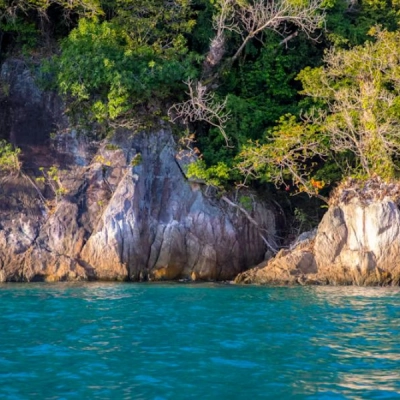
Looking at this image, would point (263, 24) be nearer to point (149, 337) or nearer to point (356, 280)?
point (356, 280)

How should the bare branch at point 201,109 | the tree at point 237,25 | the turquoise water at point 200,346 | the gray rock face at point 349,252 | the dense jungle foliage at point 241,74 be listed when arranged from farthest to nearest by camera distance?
the tree at point 237,25, the bare branch at point 201,109, the dense jungle foliage at point 241,74, the gray rock face at point 349,252, the turquoise water at point 200,346

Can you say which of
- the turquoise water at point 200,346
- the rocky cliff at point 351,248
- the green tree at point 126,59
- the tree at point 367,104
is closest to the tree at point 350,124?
the tree at point 367,104

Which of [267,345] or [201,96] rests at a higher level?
[201,96]

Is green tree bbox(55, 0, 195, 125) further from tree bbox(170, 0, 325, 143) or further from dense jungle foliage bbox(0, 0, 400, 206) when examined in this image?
tree bbox(170, 0, 325, 143)

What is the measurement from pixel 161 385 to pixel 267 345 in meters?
2.38

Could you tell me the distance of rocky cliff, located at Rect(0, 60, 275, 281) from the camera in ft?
62.0

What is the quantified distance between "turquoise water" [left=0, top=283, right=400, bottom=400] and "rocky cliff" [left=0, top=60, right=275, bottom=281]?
4.08 metres

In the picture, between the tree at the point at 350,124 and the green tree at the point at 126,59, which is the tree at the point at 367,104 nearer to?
the tree at the point at 350,124

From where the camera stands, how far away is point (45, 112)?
71.3 ft

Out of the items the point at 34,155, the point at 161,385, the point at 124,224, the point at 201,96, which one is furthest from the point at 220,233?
the point at 161,385

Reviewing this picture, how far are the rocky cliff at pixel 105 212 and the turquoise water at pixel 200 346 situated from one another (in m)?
4.08

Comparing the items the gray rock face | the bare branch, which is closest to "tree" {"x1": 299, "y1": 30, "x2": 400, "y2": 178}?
the gray rock face

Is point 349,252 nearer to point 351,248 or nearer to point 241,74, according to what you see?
point 351,248

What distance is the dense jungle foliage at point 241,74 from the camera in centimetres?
1956
